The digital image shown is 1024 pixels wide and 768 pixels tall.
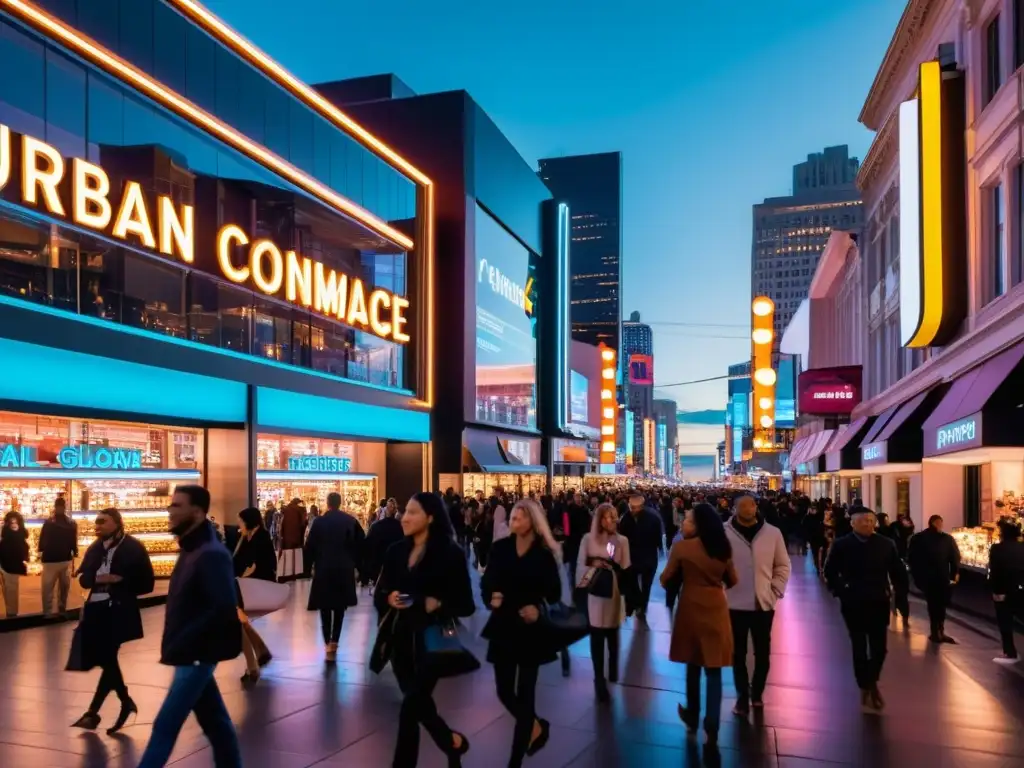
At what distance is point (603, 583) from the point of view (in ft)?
28.6

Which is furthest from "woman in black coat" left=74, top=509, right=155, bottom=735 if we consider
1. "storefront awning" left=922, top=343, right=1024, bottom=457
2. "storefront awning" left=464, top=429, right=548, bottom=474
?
"storefront awning" left=464, top=429, right=548, bottom=474

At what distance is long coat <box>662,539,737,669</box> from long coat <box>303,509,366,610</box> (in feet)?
14.9

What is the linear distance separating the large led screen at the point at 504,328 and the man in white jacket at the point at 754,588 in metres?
27.1

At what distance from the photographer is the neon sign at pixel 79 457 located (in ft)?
48.9

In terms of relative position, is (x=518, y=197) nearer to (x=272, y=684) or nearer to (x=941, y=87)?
(x=941, y=87)

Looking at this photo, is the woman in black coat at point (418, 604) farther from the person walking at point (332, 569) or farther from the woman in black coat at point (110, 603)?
the person walking at point (332, 569)

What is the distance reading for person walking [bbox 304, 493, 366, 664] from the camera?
1034 centimetres

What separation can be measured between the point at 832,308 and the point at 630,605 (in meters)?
40.0

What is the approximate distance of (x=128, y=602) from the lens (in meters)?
7.50

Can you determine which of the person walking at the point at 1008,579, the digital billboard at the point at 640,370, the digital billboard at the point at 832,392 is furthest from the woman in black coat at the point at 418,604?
the digital billboard at the point at 640,370

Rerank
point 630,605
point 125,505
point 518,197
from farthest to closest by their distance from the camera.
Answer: point 518,197 < point 125,505 < point 630,605

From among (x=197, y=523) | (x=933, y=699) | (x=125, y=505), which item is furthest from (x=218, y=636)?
(x=125, y=505)

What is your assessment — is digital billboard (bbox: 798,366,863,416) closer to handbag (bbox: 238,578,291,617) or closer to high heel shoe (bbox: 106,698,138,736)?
handbag (bbox: 238,578,291,617)

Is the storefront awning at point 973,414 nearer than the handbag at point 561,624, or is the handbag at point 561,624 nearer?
the handbag at point 561,624
